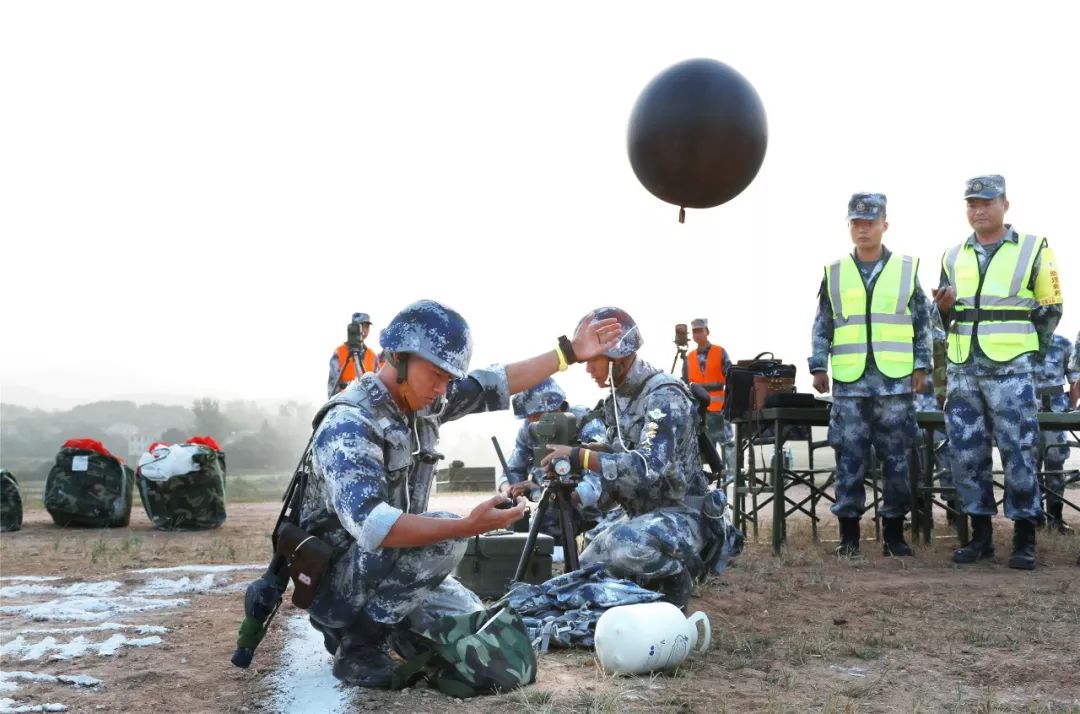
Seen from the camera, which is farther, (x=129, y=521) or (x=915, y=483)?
(x=129, y=521)

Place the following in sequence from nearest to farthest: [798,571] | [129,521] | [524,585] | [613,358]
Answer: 1. [524,585]
2. [613,358]
3. [798,571]
4. [129,521]

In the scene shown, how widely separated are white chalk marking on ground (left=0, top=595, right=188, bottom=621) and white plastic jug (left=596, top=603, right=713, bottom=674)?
10.1 feet

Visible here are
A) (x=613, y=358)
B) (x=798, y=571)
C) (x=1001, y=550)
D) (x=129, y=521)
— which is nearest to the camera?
(x=613, y=358)

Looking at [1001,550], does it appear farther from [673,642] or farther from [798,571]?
[673,642]

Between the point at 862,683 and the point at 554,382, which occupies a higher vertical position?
the point at 554,382

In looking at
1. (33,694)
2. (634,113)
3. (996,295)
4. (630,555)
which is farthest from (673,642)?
(996,295)

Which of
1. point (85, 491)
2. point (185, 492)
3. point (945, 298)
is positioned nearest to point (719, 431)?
point (945, 298)

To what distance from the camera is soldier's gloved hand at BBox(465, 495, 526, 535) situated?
3443 millimetres

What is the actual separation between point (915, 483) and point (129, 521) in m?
8.65

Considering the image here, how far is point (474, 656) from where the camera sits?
146 inches

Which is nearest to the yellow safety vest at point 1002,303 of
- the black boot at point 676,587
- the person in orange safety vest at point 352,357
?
the black boot at point 676,587

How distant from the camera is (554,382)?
740 cm

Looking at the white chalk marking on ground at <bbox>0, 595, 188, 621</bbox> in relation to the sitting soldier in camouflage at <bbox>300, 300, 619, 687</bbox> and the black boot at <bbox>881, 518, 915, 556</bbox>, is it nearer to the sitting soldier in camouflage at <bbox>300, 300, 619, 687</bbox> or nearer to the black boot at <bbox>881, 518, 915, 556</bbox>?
the sitting soldier in camouflage at <bbox>300, 300, 619, 687</bbox>

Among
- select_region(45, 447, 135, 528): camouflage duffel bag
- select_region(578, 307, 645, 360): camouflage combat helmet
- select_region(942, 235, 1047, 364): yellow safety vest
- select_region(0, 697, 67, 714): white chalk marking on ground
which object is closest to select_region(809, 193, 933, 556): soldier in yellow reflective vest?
select_region(942, 235, 1047, 364): yellow safety vest
